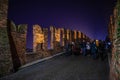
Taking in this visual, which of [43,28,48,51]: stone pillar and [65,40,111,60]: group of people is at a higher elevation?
[43,28,48,51]: stone pillar

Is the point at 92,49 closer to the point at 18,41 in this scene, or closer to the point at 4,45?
the point at 18,41

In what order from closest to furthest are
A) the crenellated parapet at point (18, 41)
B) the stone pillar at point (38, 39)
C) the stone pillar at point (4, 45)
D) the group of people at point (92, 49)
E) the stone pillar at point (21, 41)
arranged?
1. the stone pillar at point (4, 45)
2. the crenellated parapet at point (18, 41)
3. the stone pillar at point (21, 41)
4. the stone pillar at point (38, 39)
5. the group of people at point (92, 49)

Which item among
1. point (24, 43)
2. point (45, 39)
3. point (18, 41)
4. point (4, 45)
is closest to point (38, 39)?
point (45, 39)

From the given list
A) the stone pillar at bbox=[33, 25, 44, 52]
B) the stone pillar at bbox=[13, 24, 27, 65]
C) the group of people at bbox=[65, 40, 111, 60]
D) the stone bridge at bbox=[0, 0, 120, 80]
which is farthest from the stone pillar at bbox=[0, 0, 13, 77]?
the group of people at bbox=[65, 40, 111, 60]

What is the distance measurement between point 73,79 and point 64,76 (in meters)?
0.68

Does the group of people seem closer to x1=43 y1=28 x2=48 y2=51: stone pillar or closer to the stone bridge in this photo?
the stone bridge

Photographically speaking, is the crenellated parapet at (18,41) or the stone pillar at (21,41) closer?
the crenellated parapet at (18,41)

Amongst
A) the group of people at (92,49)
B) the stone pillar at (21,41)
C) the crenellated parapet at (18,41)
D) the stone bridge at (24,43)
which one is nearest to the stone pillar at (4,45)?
the stone bridge at (24,43)

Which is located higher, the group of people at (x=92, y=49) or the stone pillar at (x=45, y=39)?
the stone pillar at (x=45, y=39)

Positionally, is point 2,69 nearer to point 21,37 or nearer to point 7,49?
point 7,49

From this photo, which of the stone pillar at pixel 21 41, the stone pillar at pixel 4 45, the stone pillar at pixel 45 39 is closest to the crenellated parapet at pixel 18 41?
the stone pillar at pixel 21 41

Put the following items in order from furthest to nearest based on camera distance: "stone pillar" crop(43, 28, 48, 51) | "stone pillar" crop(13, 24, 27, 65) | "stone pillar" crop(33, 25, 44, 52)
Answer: "stone pillar" crop(43, 28, 48, 51), "stone pillar" crop(33, 25, 44, 52), "stone pillar" crop(13, 24, 27, 65)

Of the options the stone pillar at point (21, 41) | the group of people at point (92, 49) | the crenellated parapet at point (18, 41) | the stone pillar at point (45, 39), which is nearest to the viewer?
the crenellated parapet at point (18, 41)

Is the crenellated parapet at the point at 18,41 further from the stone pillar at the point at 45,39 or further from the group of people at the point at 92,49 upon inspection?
the group of people at the point at 92,49
